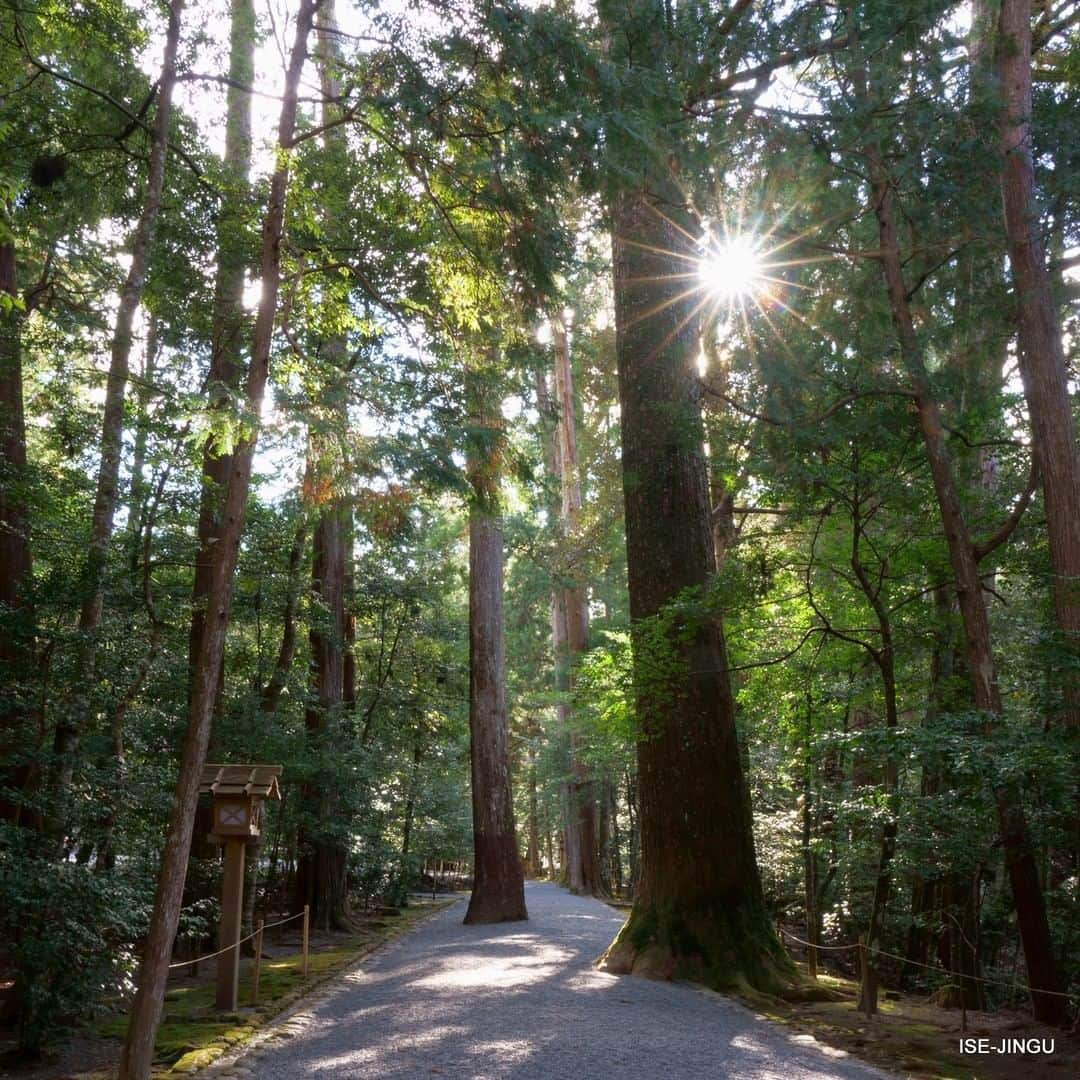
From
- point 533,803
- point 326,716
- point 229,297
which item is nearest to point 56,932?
point 229,297

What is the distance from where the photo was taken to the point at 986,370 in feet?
35.9

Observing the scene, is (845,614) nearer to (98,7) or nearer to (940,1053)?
(940,1053)

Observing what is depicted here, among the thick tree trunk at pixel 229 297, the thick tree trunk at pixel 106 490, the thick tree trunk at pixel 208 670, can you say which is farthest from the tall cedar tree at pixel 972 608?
the thick tree trunk at pixel 106 490

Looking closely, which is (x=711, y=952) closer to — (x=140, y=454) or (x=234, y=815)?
(x=234, y=815)

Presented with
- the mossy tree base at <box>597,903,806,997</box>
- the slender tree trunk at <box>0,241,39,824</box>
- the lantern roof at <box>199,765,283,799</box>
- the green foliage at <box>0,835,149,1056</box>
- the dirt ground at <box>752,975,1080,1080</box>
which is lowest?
the dirt ground at <box>752,975,1080,1080</box>

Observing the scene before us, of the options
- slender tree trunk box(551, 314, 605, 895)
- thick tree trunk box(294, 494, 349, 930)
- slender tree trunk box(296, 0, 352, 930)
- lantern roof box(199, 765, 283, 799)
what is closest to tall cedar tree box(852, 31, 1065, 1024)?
lantern roof box(199, 765, 283, 799)

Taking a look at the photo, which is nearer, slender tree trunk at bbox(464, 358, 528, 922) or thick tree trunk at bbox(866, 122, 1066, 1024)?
thick tree trunk at bbox(866, 122, 1066, 1024)

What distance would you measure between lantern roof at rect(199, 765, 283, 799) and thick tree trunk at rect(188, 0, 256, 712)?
5.05ft

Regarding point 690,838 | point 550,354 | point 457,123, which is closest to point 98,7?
point 457,123

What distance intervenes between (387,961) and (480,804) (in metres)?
3.82

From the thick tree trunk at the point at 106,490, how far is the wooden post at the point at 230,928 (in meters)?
1.69

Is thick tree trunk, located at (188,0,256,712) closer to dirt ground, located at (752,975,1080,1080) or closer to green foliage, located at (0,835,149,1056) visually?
green foliage, located at (0,835,149,1056)

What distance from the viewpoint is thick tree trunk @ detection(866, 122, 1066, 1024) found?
6.24 meters

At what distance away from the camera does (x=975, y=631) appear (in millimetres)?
6711
